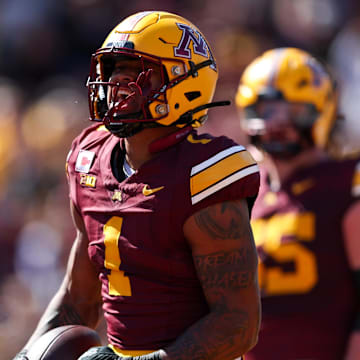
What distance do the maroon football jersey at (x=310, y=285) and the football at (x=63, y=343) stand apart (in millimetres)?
1261

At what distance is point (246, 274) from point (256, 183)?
10.0 inches

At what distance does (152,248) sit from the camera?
2.31 meters

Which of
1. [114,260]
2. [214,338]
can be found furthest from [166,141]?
[214,338]

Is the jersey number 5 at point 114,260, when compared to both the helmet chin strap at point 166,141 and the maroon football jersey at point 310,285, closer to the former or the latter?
the helmet chin strap at point 166,141

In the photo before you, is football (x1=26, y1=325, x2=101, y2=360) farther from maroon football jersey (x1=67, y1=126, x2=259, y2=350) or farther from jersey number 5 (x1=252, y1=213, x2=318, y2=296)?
jersey number 5 (x1=252, y1=213, x2=318, y2=296)

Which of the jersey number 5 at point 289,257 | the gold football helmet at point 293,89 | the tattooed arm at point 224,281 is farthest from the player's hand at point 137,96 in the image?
the gold football helmet at point 293,89

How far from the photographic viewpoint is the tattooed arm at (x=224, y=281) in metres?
2.21

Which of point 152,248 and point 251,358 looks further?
point 251,358

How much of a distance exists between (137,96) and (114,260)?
0.48 meters

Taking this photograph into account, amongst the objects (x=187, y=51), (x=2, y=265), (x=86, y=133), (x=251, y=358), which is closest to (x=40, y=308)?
(x=2, y=265)

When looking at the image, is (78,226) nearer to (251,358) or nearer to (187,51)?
(187,51)

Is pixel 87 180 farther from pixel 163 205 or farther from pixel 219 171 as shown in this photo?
pixel 219 171

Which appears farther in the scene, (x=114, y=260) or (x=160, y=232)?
(x=114, y=260)

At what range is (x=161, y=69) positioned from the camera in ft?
7.98
